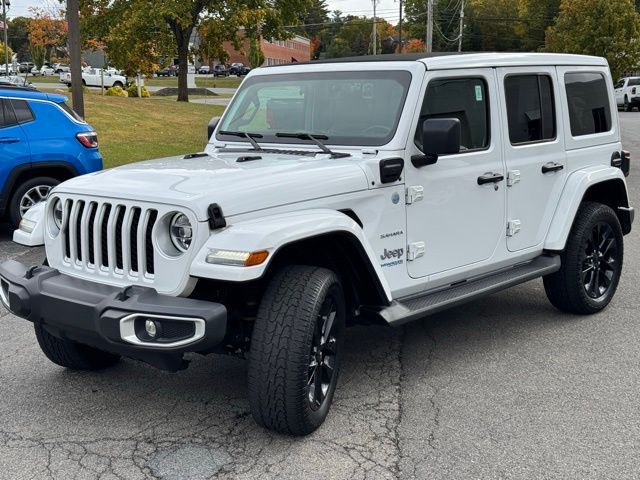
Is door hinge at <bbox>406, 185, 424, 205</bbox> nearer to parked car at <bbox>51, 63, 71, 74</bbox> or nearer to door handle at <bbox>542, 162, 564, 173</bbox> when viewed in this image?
door handle at <bbox>542, 162, 564, 173</bbox>

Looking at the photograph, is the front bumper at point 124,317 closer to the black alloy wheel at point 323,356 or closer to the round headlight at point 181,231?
the round headlight at point 181,231

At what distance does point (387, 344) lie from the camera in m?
5.38

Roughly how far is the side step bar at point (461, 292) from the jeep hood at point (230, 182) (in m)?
0.72

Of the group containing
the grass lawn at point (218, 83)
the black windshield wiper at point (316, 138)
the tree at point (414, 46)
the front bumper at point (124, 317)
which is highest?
the tree at point (414, 46)

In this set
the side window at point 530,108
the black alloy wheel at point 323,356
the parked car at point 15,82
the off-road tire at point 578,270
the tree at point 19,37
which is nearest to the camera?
the black alloy wheel at point 323,356

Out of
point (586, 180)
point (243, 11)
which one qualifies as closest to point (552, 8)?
point (243, 11)

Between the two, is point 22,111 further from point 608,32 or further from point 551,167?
point 608,32

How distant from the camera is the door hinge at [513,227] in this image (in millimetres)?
5242

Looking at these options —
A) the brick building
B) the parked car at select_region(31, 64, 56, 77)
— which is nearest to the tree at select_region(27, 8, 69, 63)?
the parked car at select_region(31, 64, 56, 77)

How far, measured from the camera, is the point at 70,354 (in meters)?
4.63

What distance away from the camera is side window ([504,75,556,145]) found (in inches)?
210

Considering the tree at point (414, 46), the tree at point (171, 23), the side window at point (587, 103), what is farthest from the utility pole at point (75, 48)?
the tree at point (414, 46)

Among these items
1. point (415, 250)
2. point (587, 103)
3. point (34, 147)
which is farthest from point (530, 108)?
point (34, 147)

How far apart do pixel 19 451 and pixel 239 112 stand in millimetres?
2645
